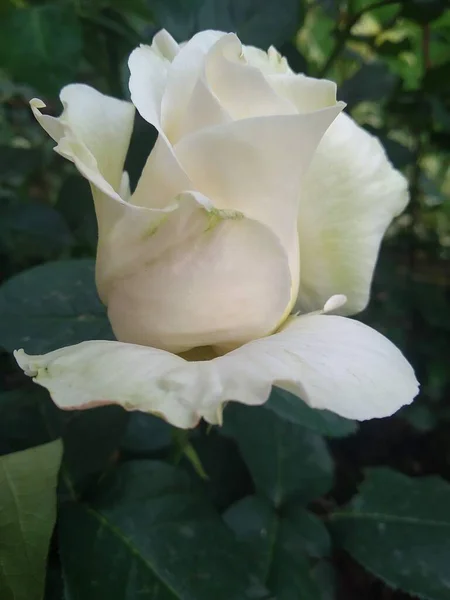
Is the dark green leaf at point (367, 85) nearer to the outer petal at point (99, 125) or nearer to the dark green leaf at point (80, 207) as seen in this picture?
the dark green leaf at point (80, 207)

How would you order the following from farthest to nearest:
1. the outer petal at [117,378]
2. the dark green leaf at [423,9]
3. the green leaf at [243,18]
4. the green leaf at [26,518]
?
the dark green leaf at [423,9]
the green leaf at [243,18]
the green leaf at [26,518]
the outer petal at [117,378]

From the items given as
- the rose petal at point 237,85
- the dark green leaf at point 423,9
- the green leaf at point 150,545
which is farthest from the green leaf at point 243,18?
the green leaf at point 150,545

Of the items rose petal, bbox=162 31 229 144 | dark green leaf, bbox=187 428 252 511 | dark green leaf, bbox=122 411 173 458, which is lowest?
dark green leaf, bbox=187 428 252 511

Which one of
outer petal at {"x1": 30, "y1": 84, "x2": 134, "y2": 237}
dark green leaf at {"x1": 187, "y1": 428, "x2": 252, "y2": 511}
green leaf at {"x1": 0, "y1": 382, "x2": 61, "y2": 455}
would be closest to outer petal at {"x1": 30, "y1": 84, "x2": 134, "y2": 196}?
outer petal at {"x1": 30, "y1": 84, "x2": 134, "y2": 237}

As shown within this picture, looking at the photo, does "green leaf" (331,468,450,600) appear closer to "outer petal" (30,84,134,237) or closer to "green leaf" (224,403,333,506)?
"green leaf" (224,403,333,506)

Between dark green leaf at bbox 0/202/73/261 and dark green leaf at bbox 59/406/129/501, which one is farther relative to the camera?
dark green leaf at bbox 0/202/73/261

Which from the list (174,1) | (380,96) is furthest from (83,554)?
(380,96)
